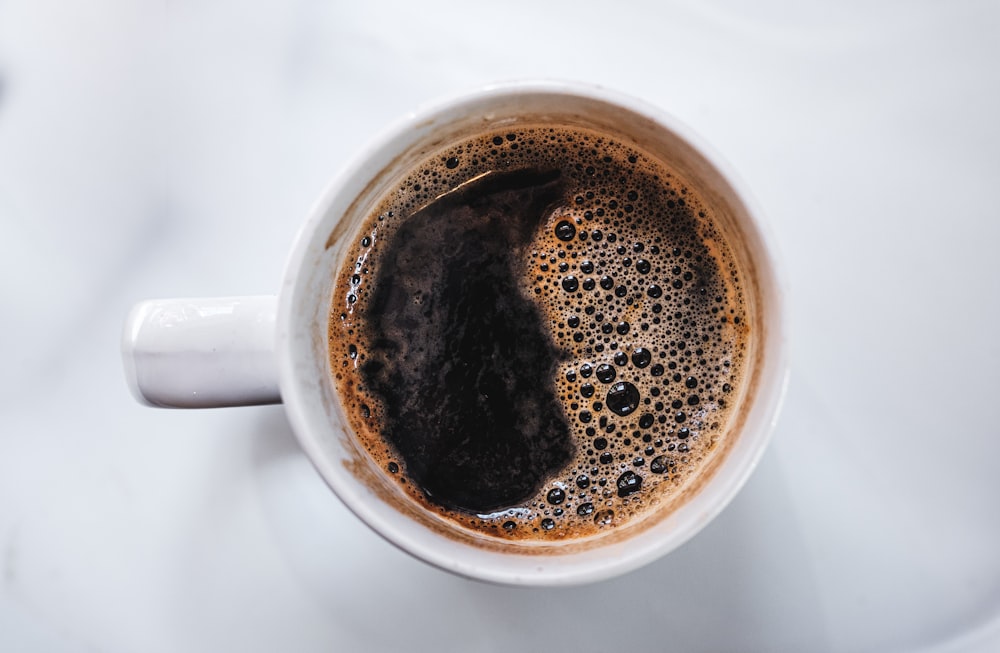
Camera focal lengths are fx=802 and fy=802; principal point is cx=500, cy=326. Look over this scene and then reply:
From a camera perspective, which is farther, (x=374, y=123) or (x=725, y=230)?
(x=374, y=123)

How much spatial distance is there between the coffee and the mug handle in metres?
0.11

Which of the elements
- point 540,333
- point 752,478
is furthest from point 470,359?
point 752,478

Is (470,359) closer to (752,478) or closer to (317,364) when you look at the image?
(317,364)

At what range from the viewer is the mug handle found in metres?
0.67

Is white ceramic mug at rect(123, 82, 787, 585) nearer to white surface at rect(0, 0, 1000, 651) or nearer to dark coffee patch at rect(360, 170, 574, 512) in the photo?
dark coffee patch at rect(360, 170, 574, 512)

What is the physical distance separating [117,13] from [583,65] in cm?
56

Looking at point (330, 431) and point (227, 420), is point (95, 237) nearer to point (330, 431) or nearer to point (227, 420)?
point (227, 420)

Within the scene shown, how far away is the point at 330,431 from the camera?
2.37ft

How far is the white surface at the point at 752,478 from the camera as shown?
0.89 m

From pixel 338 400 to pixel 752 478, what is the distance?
17.8 inches

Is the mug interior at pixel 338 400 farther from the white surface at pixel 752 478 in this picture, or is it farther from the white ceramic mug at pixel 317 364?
the white surface at pixel 752 478

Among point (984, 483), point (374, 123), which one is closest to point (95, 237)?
point (374, 123)

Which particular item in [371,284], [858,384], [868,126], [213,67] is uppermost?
[213,67]

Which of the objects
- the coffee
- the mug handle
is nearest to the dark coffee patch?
the coffee
